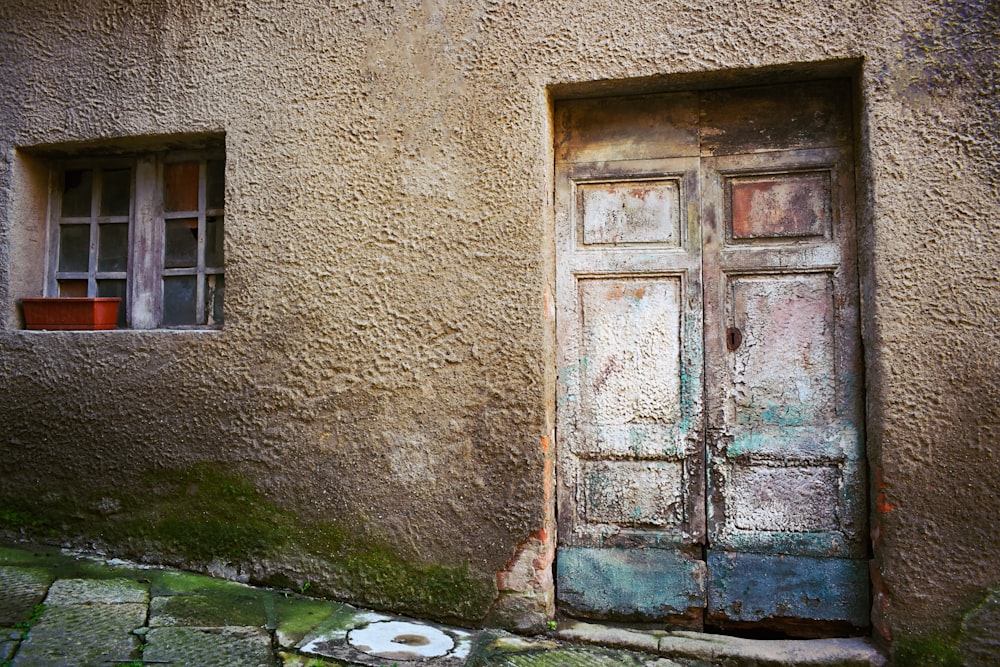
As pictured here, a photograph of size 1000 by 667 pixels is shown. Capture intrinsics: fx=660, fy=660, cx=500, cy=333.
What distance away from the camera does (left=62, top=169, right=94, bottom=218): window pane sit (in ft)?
10.7

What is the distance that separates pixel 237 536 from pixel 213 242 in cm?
135

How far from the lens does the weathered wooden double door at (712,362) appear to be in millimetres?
2562

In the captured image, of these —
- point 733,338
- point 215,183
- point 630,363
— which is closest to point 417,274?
point 630,363

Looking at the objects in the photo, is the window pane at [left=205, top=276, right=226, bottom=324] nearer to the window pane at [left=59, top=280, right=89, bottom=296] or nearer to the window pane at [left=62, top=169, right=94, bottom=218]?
the window pane at [left=59, top=280, right=89, bottom=296]

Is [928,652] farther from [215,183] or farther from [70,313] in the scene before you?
[70,313]

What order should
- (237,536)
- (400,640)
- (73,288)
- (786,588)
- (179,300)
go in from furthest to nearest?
1. (73,288)
2. (179,300)
3. (237,536)
4. (786,588)
5. (400,640)

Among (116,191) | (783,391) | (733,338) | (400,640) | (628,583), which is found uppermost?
(116,191)

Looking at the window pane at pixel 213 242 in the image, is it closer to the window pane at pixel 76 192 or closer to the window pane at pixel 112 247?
the window pane at pixel 112 247

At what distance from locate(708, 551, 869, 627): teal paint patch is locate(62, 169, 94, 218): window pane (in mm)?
3340

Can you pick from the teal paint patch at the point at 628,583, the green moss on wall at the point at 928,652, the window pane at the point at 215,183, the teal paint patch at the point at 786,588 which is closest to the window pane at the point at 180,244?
the window pane at the point at 215,183

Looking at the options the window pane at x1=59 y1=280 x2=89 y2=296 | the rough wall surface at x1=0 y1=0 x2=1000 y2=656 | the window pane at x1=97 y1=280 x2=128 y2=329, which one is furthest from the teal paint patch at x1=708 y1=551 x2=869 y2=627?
the window pane at x1=59 y1=280 x2=89 y2=296

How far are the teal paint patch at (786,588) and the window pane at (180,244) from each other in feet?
8.80

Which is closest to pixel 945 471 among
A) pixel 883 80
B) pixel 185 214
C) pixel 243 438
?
pixel 883 80

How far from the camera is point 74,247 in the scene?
3252 millimetres
